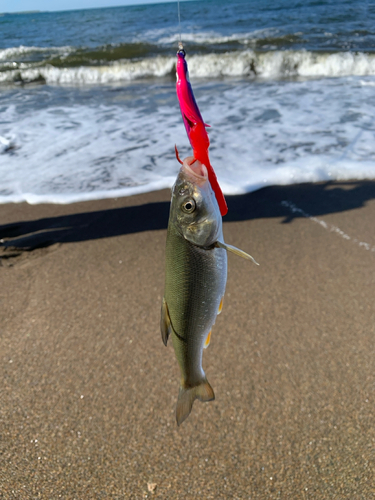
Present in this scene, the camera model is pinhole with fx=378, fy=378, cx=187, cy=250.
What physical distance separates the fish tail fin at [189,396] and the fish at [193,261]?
183mm

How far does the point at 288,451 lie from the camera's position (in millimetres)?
2691

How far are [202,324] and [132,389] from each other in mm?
2027

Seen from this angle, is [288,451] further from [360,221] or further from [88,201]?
[88,201]

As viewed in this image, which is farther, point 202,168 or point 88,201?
point 88,201

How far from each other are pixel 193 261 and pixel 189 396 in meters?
0.70

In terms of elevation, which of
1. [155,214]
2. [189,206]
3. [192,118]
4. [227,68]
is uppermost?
[192,118]

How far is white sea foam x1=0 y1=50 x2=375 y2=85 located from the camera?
14.2 metres

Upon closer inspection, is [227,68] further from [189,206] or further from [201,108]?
[189,206]

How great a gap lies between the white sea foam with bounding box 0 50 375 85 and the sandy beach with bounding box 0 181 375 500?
11.6 metres

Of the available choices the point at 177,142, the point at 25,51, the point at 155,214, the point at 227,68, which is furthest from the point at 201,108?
the point at 25,51

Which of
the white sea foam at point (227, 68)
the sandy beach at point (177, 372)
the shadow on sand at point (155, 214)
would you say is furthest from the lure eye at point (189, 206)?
the white sea foam at point (227, 68)

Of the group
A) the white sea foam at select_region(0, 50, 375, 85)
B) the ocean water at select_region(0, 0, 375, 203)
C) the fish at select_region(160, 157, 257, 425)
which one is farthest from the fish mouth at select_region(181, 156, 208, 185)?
Answer: the white sea foam at select_region(0, 50, 375, 85)

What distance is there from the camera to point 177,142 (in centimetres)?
806

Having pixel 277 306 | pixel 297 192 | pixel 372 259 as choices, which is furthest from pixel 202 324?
pixel 297 192
